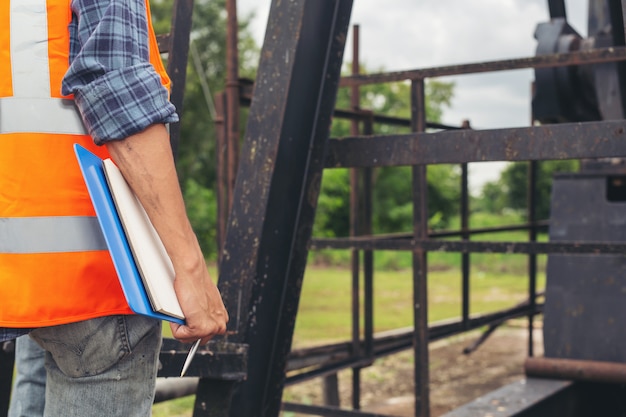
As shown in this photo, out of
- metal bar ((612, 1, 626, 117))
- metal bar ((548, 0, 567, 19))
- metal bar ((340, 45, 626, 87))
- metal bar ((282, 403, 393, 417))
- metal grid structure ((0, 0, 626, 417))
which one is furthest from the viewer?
metal bar ((548, 0, 567, 19))

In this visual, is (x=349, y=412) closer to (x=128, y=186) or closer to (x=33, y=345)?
(x=33, y=345)

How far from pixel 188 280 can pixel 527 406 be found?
256 centimetres

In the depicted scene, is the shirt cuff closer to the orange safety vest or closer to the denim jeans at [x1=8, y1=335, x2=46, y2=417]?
the orange safety vest

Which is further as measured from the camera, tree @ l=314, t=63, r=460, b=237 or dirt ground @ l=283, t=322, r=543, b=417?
tree @ l=314, t=63, r=460, b=237

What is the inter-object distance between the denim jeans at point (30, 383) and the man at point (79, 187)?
0.64 metres

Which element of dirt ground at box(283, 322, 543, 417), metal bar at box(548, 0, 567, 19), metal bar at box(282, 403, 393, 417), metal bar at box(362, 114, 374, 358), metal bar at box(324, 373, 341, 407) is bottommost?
dirt ground at box(283, 322, 543, 417)

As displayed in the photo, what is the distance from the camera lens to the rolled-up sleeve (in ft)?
5.20

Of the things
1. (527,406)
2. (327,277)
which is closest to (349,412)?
(527,406)

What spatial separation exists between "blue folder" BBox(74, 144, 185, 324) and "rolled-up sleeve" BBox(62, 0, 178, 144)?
0.06 metres

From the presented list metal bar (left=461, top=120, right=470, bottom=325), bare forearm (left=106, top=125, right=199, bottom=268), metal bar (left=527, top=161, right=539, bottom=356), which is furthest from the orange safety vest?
metal bar (left=527, top=161, right=539, bottom=356)

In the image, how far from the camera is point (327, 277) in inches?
698

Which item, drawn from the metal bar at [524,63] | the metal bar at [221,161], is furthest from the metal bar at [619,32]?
the metal bar at [221,161]

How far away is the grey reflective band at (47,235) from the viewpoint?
1.61m

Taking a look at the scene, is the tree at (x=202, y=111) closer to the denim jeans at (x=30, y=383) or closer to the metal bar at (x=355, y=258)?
the metal bar at (x=355, y=258)
